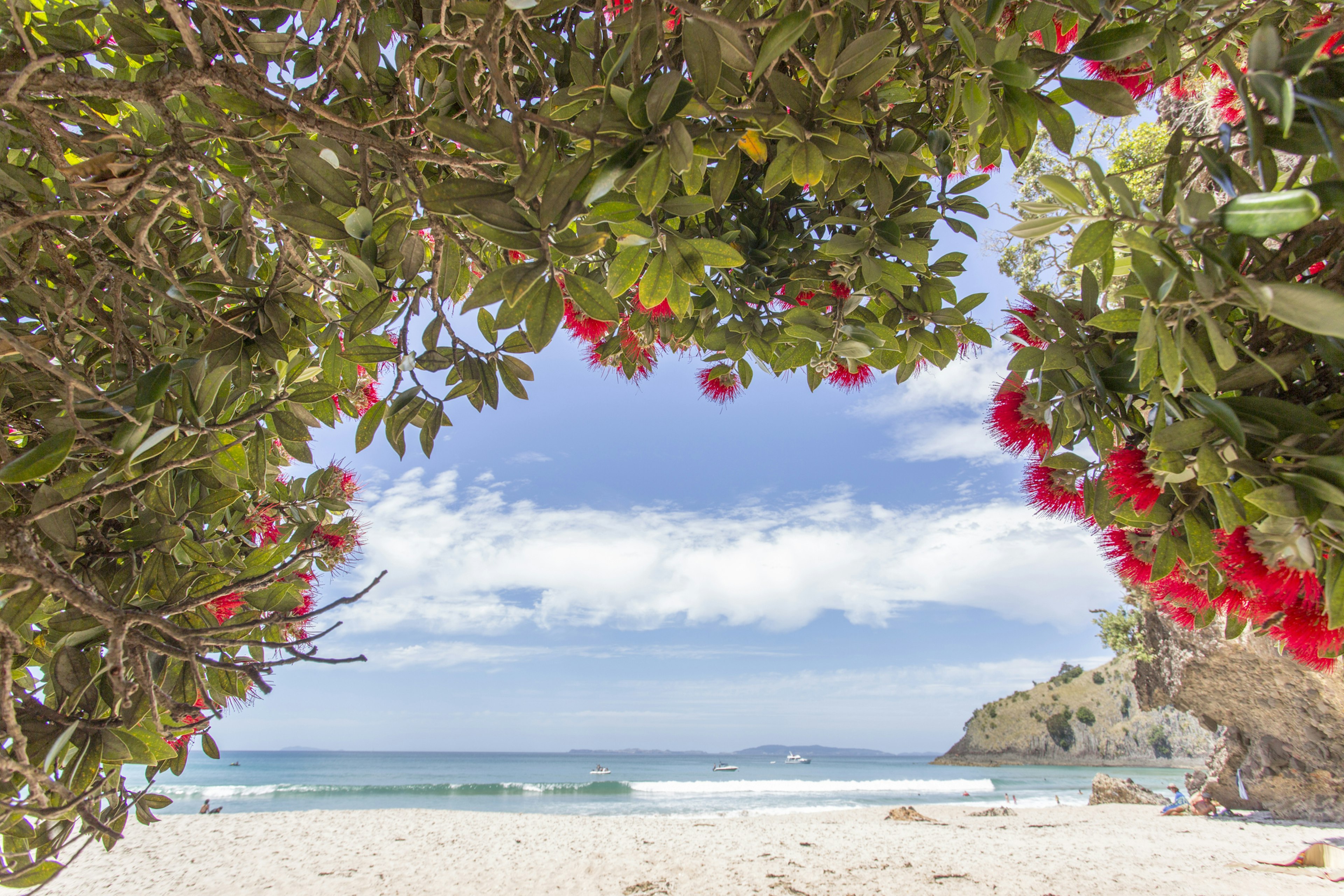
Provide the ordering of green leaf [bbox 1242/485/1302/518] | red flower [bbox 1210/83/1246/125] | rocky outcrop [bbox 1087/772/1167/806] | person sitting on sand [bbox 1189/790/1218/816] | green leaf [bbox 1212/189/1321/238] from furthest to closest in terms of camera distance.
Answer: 1. rocky outcrop [bbox 1087/772/1167/806]
2. person sitting on sand [bbox 1189/790/1218/816]
3. red flower [bbox 1210/83/1246/125]
4. green leaf [bbox 1242/485/1302/518]
5. green leaf [bbox 1212/189/1321/238]

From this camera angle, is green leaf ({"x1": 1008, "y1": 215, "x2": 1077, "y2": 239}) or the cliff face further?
the cliff face

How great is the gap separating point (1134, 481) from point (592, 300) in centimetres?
69

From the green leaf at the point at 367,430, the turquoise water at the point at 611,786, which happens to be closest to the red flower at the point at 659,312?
the green leaf at the point at 367,430

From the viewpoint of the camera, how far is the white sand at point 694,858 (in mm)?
4035

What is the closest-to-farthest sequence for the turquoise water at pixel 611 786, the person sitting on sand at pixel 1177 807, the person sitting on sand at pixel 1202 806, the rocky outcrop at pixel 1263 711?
the rocky outcrop at pixel 1263 711, the person sitting on sand at pixel 1202 806, the person sitting on sand at pixel 1177 807, the turquoise water at pixel 611 786

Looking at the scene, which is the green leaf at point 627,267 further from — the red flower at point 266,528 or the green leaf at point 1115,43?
the red flower at point 266,528

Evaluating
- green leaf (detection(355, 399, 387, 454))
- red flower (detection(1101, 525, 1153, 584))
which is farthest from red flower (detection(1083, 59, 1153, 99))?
green leaf (detection(355, 399, 387, 454))

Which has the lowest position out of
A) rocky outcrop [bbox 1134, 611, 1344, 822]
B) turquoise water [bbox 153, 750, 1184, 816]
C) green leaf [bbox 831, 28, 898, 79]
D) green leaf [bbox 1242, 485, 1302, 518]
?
turquoise water [bbox 153, 750, 1184, 816]

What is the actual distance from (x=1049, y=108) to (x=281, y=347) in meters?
1.02

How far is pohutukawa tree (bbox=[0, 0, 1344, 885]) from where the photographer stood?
1.80ft

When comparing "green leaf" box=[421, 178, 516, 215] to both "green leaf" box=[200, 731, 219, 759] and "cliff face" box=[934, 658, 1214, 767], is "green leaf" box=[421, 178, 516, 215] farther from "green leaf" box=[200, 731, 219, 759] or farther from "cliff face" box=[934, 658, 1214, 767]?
"cliff face" box=[934, 658, 1214, 767]

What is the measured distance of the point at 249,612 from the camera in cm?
100

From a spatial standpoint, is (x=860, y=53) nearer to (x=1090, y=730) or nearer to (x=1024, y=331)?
(x=1024, y=331)

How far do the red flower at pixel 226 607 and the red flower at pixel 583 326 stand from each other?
0.85 metres
